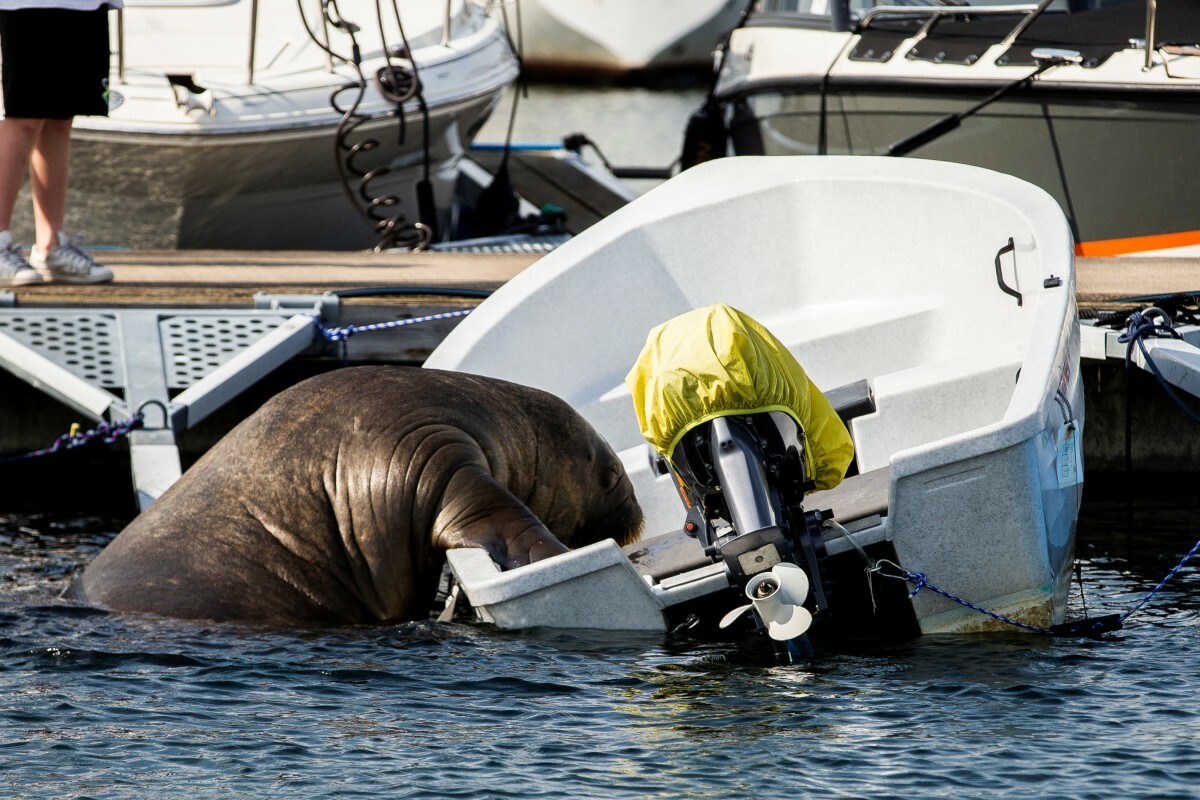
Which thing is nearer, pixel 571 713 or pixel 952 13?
pixel 571 713

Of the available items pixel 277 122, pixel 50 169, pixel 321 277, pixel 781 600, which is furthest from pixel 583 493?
pixel 277 122

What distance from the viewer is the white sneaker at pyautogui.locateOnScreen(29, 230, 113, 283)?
7492mm

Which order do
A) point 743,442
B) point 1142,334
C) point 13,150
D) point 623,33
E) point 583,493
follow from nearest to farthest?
point 743,442
point 583,493
point 1142,334
point 13,150
point 623,33

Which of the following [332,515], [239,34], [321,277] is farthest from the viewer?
[239,34]

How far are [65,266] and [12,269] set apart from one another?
0.75 feet

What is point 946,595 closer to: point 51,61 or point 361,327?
point 361,327

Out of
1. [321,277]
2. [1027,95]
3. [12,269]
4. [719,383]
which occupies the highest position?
[1027,95]

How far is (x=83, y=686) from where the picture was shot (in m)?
4.29

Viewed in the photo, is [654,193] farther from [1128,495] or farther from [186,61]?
[186,61]

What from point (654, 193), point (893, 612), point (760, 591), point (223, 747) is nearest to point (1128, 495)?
point (654, 193)

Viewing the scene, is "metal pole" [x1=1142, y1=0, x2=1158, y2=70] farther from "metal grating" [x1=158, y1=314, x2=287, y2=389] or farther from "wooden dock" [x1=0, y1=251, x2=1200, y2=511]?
"metal grating" [x1=158, y1=314, x2=287, y2=389]

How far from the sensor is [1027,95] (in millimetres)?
9227

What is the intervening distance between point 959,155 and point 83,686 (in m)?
6.71

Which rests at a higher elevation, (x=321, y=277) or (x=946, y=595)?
(x=321, y=277)
